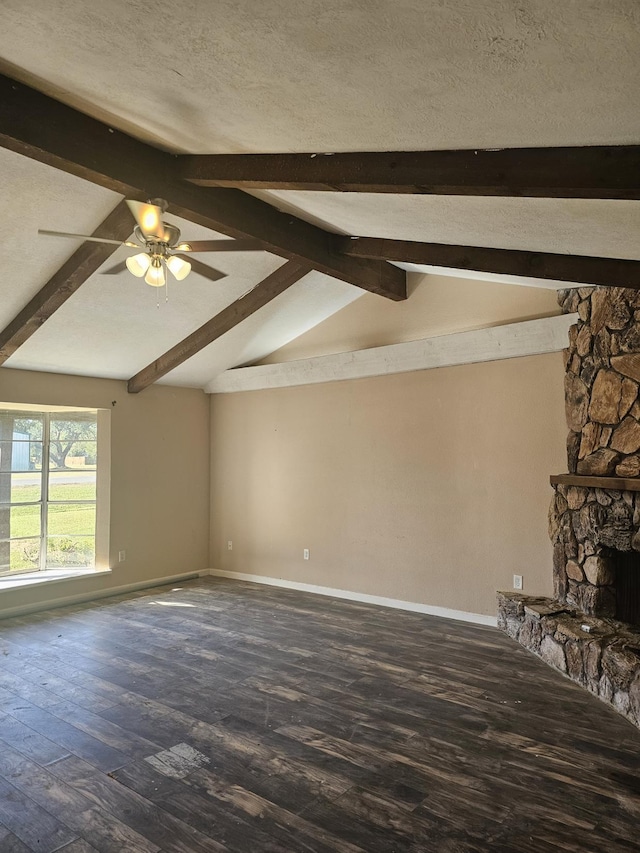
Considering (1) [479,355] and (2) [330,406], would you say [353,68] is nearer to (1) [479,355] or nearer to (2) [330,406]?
(1) [479,355]

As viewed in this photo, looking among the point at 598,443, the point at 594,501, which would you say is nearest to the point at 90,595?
the point at 594,501

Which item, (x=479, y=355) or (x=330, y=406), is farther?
(x=330, y=406)

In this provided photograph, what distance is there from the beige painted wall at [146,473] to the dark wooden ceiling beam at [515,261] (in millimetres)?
3668

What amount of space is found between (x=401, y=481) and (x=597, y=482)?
199 centimetres

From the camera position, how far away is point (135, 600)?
6074 mm

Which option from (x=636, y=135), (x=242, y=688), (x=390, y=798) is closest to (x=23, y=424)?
(x=242, y=688)

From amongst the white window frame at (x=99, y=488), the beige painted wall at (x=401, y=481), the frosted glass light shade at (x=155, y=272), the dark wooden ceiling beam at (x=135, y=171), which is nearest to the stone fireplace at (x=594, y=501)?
the beige painted wall at (x=401, y=481)

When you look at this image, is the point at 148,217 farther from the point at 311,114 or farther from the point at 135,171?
the point at 311,114

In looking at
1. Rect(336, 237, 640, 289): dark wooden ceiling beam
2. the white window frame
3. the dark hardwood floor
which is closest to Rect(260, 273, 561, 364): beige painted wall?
Rect(336, 237, 640, 289): dark wooden ceiling beam

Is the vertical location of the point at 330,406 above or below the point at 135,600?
above

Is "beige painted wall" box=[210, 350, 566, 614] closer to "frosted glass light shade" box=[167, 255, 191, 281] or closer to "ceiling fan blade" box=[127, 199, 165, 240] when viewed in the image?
"frosted glass light shade" box=[167, 255, 191, 281]

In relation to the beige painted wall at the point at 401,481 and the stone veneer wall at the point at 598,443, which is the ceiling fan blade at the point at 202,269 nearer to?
the beige painted wall at the point at 401,481

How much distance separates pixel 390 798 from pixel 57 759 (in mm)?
1712

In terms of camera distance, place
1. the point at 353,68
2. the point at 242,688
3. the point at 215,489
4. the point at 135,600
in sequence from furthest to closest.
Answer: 1. the point at 215,489
2. the point at 135,600
3. the point at 242,688
4. the point at 353,68
